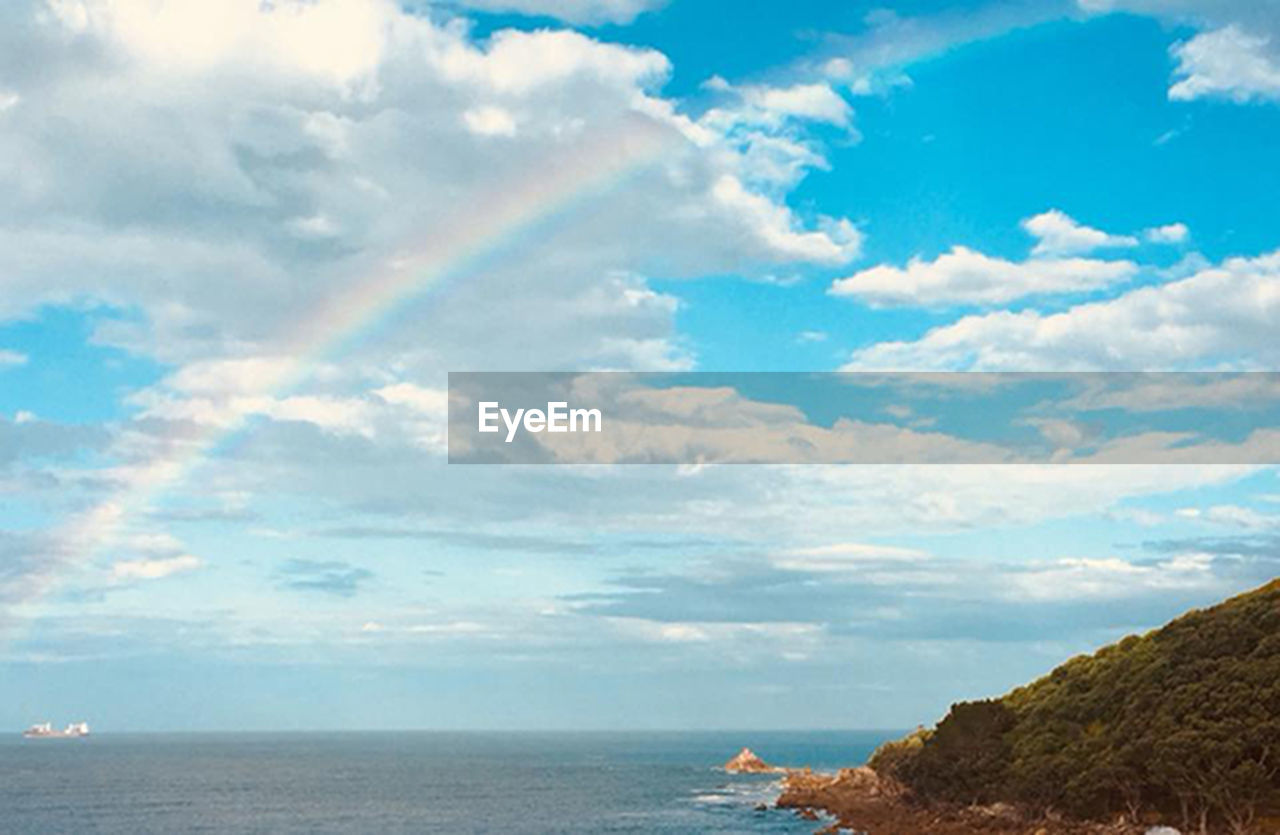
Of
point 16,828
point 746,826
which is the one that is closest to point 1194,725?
point 746,826

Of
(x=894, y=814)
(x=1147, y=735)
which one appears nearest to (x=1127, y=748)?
(x=1147, y=735)

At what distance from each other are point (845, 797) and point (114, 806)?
98.7 metres

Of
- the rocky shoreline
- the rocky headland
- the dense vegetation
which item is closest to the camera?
the dense vegetation

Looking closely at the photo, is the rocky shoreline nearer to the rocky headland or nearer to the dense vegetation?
the rocky headland

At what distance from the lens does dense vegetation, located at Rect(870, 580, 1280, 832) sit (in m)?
73.9

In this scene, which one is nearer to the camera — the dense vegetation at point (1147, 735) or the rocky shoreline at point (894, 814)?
the dense vegetation at point (1147, 735)

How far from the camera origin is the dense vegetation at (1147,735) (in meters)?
73.9

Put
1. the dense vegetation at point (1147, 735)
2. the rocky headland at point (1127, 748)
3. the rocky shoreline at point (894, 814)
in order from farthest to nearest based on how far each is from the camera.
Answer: the rocky shoreline at point (894, 814) < the rocky headland at point (1127, 748) < the dense vegetation at point (1147, 735)

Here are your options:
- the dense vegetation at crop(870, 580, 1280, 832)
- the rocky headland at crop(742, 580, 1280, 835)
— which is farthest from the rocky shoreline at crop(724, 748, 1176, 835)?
the dense vegetation at crop(870, 580, 1280, 832)

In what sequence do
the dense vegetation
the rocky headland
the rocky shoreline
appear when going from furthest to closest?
the rocky shoreline < the rocky headland < the dense vegetation

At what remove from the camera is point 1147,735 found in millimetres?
80562

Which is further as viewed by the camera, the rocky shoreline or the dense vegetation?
the rocky shoreline

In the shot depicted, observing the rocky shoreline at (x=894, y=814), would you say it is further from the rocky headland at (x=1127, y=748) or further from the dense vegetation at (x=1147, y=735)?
the dense vegetation at (x=1147, y=735)

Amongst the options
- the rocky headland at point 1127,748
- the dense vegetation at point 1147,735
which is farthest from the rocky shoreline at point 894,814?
the dense vegetation at point 1147,735
